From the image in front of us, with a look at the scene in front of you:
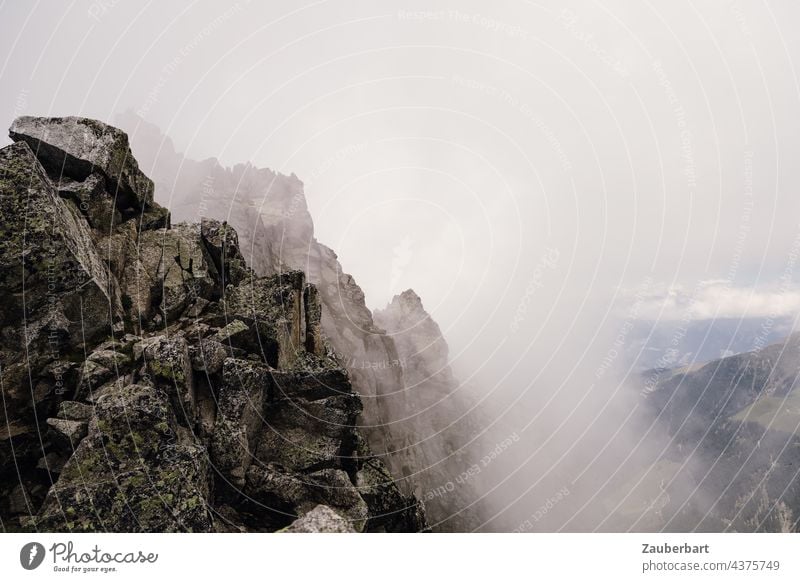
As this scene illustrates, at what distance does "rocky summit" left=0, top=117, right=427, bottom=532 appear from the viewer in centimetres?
1432

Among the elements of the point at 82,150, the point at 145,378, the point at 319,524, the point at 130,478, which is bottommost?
the point at 319,524

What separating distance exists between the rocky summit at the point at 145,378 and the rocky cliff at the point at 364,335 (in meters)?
36.7

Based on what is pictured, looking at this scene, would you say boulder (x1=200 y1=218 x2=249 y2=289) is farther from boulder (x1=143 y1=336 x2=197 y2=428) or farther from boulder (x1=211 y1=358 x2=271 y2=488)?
boulder (x1=143 y1=336 x2=197 y2=428)

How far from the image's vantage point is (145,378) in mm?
17203

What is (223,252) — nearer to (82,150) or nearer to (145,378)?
(82,150)

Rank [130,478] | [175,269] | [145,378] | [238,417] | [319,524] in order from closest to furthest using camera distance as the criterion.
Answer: [319,524] < [130,478] < [145,378] < [238,417] < [175,269]
